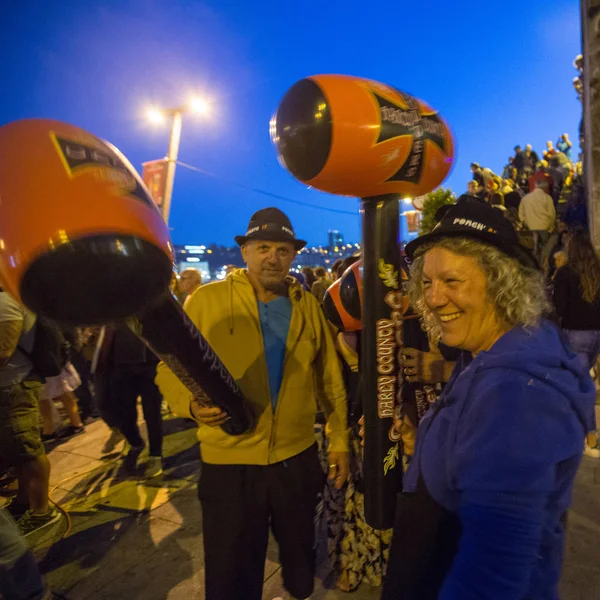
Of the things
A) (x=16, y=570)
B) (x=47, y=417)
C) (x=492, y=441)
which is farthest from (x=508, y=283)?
(x=47, y=417)

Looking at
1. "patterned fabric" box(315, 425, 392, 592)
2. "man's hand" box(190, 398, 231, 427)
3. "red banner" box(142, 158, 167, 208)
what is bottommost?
"patterned fabric" box(315, 425, 392, 592)

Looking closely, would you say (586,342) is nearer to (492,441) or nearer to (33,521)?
(492,441)

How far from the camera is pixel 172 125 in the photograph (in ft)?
38.5

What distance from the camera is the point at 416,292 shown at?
1.79 m

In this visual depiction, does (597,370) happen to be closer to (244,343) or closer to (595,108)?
(595,108)

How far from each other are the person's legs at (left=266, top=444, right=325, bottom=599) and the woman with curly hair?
37.1 inches

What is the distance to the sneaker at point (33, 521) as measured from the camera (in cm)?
362

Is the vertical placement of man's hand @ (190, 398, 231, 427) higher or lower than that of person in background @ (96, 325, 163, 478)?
higher

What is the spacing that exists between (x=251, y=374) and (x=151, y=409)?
3.30m

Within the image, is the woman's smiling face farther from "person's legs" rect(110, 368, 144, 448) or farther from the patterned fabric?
"person's legs" rect(110, 368, 144, 448)

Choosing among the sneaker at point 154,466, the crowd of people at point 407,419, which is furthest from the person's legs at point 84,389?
the crowd of people at point 407,419

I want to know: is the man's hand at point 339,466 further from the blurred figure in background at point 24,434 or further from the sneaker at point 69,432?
the sneaker at point 69,432

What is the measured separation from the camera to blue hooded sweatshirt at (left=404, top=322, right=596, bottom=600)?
960 millimetres

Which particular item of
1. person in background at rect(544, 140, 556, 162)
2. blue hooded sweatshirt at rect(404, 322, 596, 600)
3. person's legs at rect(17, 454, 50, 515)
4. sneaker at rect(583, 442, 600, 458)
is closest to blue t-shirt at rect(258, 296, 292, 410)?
blue hooded sweatshirt at rect(404, 322, 596, 600)
